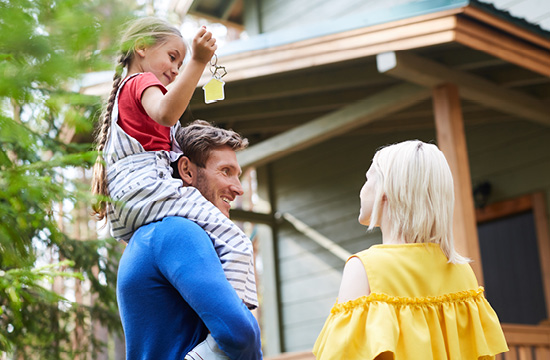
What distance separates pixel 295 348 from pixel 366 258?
636 cm

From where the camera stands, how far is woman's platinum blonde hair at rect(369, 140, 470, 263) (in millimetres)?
2111

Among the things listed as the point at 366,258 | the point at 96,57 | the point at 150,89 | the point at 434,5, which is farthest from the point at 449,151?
the point at 96,57

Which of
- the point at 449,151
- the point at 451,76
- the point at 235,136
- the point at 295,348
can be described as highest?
the point at 451,76

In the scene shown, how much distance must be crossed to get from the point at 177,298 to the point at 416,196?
80 cm

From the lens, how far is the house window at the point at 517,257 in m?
6.17

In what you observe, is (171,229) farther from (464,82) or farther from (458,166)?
(464,82)

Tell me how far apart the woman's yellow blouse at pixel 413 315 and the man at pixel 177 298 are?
0.47m

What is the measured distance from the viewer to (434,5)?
15.0ft

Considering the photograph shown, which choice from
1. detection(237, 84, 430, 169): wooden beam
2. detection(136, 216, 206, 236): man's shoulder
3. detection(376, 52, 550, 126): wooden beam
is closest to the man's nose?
detection(136, 216, 206, 236): man's shoulder

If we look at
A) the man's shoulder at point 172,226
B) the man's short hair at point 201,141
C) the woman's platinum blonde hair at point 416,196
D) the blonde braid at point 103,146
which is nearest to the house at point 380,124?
the woman's platinum blonde hair at point 416,196

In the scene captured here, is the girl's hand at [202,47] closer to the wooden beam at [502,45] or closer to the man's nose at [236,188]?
the man's nose at [236,188]

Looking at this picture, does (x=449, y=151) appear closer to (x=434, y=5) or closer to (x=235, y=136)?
(x=434, y=5)

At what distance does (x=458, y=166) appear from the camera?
485cm

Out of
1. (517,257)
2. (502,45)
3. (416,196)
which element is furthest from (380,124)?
(416,196)
